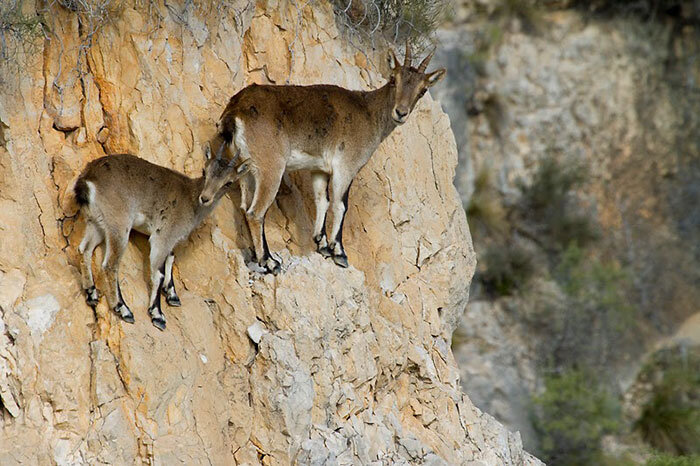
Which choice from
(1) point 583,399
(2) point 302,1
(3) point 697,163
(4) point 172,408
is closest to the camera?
(4) point 172,408

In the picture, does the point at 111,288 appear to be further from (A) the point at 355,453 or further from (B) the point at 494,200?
(B) the point at 494,200

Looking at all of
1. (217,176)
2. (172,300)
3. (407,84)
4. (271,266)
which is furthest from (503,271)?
(172,300)

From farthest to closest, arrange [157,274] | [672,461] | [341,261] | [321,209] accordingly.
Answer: [672,461] → [321,209] → [341,261] → [157,274]

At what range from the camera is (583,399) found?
1822 centimetres

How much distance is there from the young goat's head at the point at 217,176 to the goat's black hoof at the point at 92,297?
120 centimetres

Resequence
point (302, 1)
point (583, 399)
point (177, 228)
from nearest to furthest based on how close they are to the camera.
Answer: point (177, 228), point (302, 1), point (583, 399)

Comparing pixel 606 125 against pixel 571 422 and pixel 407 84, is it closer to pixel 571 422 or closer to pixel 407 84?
pixel 571 422

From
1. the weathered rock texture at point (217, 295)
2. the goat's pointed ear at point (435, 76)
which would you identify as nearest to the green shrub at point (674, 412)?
the weathered rock texture at point (217, 295)

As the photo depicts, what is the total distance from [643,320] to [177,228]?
16154mm

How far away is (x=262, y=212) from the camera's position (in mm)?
8438

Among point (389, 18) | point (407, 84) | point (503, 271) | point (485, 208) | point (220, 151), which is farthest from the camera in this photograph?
point (485, 208)

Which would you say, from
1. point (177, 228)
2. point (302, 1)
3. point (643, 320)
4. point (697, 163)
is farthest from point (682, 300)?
point (177, 228)

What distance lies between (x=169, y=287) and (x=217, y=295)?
17.4 inches

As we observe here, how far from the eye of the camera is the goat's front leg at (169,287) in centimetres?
798
